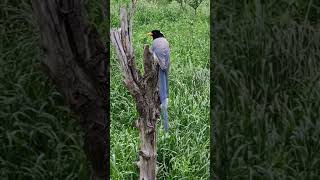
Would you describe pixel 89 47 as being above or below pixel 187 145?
above

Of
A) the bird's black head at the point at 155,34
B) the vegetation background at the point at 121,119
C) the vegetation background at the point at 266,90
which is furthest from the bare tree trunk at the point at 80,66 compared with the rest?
the vegetation background at the point at 266,90

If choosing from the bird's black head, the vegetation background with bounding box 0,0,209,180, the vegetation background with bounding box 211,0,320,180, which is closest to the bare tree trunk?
the vegetation background with bounding box 0,0,209,180

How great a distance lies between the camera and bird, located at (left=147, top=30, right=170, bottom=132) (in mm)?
→ 2430

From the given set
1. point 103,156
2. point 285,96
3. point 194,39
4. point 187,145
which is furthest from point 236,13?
point 103,156

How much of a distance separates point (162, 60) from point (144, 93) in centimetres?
17

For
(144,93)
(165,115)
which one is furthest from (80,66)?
(165,115)

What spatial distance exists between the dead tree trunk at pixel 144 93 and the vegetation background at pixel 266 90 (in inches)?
11.3

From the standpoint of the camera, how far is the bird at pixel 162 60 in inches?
95.7

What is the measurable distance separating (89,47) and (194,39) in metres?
0.50

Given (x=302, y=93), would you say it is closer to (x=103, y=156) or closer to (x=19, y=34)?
(x=103, y=156)

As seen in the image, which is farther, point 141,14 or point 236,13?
point 236,13

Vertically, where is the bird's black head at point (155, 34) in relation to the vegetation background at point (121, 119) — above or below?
above

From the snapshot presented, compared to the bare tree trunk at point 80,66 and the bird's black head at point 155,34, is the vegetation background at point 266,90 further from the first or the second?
the bare tree trunk at point 80,66

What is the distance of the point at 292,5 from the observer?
2.65 meters
